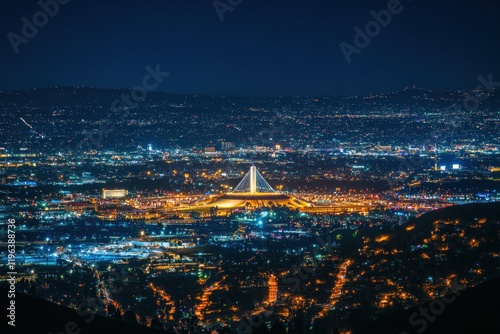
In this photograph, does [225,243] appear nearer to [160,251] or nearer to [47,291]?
[160,251]

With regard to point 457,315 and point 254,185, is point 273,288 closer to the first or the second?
point 457,315

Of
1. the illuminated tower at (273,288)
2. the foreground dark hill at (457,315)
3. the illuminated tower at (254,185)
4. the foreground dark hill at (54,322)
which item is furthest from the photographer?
the illuminated tower at (254,185)

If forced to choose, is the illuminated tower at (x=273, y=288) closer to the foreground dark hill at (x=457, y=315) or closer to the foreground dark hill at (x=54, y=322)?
the foreground dark hill at (x=457, y=315)

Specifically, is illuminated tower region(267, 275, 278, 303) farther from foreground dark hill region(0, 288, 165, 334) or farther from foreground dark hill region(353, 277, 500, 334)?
foreground dark hill region(0, 288, 165, 334)

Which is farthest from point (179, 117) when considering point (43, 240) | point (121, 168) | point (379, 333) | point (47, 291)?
point (379, 333)

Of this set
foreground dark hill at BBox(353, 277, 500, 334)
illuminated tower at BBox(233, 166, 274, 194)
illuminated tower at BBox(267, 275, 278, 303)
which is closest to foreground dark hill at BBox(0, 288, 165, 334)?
foreground dark hill at BBox(353, 277, 500, 334)

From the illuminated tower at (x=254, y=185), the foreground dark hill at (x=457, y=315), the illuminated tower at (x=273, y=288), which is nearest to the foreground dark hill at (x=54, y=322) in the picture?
the foreground dark hill at (x=457, y=315)
